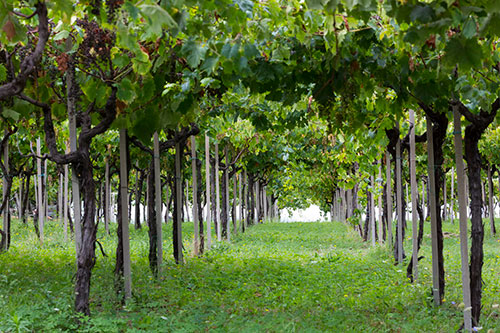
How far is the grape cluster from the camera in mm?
4875

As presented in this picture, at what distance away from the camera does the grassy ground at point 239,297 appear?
18.1 feet

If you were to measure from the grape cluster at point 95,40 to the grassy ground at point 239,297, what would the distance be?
8.31 feet

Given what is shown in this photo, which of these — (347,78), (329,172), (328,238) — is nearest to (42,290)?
(347,78)

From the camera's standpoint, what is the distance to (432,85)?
494 centimetres

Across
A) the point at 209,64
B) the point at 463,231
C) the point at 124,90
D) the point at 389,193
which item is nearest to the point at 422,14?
the point at 209,64

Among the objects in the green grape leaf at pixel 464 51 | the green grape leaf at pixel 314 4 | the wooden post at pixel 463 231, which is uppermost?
the green grape leaf at pixel 314 4

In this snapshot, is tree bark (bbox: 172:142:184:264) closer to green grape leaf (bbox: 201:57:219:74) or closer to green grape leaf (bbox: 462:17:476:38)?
green grape leaf (bbox: 201:57:219:74)

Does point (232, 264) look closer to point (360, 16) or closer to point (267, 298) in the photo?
point (267, 298)

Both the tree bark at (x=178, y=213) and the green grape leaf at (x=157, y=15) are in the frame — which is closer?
the green grape leaf at (x=157, y=15)

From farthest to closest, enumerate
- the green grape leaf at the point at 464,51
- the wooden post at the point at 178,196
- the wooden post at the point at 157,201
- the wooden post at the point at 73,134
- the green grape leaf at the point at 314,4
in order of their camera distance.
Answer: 1. the wooden post at the point at 178,196
2. the wooden post at the point at 157,201
3. the wooden post at the point at 73,134
4. the green grape leaf at the point at 464,51
5. the green grape leaf at the point at 314,4

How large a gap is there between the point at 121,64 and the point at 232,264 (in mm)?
6107

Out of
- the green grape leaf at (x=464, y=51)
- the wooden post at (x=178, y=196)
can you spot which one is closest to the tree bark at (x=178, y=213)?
the wooden post at (x=178, y=196)

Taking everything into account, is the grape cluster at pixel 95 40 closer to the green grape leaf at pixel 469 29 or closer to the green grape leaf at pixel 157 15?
the green grape leaf at pixel 157 15

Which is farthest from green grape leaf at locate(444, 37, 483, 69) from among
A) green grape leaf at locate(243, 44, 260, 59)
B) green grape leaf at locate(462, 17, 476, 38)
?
green grape leaf at locate(243, 44, 260, 59)
